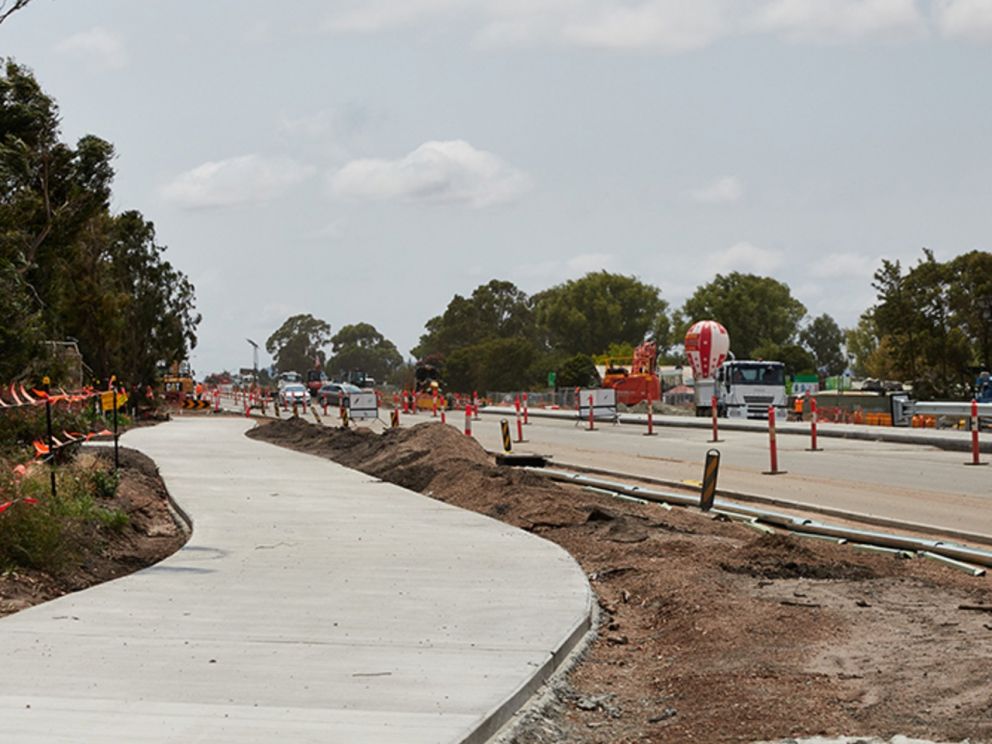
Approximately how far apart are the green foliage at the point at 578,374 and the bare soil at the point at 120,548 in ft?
260

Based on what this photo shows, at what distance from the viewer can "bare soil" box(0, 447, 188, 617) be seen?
10914 millimetres

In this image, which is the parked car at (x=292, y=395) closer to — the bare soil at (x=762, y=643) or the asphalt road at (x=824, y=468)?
the asphalt road at (x=824, y=468)

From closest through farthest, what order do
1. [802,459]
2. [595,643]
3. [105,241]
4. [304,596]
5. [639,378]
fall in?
[595,643] → [304,596] → [802,459] → [105,241] → [639,378]

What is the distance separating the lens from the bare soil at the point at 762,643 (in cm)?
715

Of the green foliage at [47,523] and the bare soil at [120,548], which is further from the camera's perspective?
the green foliage at [47,523]

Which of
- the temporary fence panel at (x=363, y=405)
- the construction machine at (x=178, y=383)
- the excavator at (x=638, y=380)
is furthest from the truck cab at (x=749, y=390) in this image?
the construction machine at (x=178, y=383)

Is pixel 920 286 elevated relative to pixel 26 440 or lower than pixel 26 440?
elevated

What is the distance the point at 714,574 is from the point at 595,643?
2.26 meters

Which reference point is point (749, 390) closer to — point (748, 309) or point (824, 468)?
point (824, 468)

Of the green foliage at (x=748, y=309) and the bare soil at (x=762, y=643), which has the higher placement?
the green foliage at (x=748, y=309)

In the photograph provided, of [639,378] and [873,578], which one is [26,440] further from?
[639,378]

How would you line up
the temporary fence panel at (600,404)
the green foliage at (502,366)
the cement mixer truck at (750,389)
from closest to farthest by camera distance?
1. the temporary fence panel at (600,404)
2. the cement mixer truck at (750,389)
3. the green foliage at (502,366)

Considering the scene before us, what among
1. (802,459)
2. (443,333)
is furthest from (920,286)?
(443,333)

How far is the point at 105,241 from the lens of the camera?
49219mm
